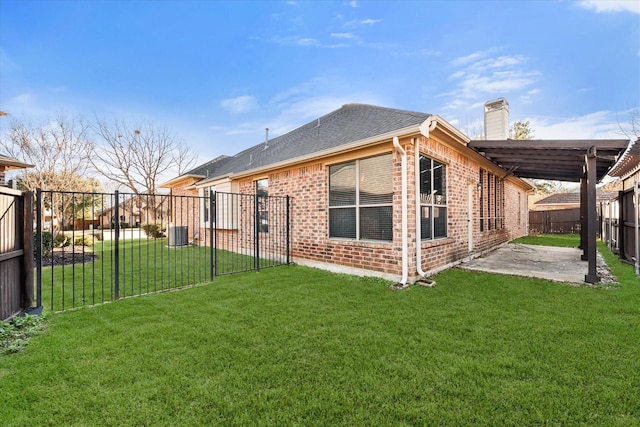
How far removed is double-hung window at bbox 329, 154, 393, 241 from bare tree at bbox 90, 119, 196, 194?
16.0m

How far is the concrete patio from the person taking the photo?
546 centimetres

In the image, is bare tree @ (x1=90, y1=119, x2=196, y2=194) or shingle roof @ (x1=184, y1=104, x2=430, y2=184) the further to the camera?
bare tree @ (x1=90, y1=119, x2=196, y2=194)

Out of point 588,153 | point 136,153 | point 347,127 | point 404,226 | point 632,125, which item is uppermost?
point 632,125

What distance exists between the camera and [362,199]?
5.85 meters

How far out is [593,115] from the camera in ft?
54.1

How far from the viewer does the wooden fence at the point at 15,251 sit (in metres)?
3.15

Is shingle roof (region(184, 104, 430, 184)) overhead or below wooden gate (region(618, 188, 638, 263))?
overhead

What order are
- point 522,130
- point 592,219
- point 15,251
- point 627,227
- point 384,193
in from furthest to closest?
1. point 522,130
2. point 627,227
3. point 384,193
4. point 592,219
5. point 15,251

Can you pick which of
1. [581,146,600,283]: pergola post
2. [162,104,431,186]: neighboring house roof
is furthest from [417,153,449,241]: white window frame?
[581,146,600,283]: pergola post

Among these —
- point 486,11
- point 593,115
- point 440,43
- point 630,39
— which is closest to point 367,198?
point 486,11

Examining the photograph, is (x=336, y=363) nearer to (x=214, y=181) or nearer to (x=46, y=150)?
(x=214, y=181)

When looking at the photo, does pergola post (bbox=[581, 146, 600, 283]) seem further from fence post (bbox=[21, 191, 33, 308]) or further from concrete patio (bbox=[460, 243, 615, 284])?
fence post (bbox=[21, 191, 33, 308])

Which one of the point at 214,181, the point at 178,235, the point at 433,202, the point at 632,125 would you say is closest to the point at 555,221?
the point at 632,125

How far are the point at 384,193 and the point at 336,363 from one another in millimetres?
3618
